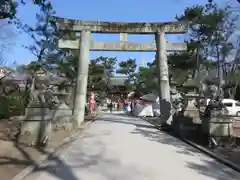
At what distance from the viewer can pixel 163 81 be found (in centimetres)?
2039

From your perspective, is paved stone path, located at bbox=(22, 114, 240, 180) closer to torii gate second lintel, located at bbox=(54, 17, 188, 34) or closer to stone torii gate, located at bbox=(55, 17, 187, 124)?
stone torii gate, located at bbox=(55, 17, 187, 124)

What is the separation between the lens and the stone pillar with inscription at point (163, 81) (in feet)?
65.2

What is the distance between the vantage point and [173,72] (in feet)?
144

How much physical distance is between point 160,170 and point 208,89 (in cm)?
618

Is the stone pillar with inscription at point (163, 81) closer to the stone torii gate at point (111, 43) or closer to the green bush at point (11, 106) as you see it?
the stone torii gate at point (111, 43)

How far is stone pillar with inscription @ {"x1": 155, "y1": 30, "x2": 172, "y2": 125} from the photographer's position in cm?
1986

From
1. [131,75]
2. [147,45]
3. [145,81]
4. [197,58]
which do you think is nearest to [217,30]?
[197,58]

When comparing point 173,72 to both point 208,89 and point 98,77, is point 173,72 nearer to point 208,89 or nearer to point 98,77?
point 98,77

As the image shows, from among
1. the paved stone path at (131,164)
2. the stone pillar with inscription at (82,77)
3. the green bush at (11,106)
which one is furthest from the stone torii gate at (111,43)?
the paved stone path at (131,164)

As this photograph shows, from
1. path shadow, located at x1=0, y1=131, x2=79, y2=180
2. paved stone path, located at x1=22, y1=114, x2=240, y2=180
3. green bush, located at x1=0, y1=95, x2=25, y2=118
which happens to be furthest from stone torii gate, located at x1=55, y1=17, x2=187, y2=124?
path shadow, located at x1=0, y1=131, x2=79, y2=180

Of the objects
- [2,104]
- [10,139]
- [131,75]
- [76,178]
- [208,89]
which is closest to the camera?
[76,178]

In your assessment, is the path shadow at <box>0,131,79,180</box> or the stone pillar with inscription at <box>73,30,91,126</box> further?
the stone pillar with inscription at <box>73,30,91,126</box>

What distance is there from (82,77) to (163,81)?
4.78 m

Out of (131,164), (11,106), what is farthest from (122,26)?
(131,164)
